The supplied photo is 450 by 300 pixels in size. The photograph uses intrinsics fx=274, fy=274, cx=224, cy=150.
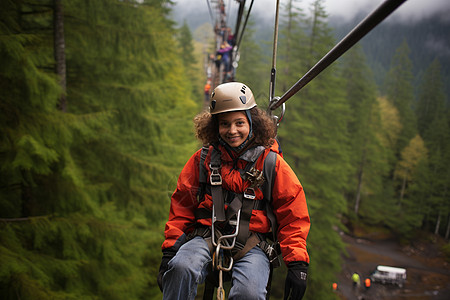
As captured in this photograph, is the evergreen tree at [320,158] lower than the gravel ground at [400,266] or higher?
higher

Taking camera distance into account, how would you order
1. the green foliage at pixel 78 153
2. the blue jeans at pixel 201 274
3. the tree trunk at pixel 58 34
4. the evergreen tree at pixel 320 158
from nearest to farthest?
the blue jeans at pixel 201 274 → the green foliage at pixel 78 153 → the tree trunk at pixel 58 34 → the evergreen tree at pixel 320 158

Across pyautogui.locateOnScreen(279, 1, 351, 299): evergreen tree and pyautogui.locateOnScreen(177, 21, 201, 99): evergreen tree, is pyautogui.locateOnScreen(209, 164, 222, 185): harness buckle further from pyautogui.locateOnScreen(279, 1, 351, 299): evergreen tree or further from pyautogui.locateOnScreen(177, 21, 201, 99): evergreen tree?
pyautogui.locateOnScreen(177, 21, 201, 99): evergreen tree

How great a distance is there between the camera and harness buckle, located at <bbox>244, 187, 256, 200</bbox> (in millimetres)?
2068

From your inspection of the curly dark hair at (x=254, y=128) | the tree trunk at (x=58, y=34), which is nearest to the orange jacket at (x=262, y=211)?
the curly dark hair at (x=254, y=128)

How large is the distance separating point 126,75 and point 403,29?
245 inches

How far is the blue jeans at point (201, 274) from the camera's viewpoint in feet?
5.84

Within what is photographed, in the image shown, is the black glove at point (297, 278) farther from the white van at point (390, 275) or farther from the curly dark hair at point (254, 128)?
the white van at point (390, 275)

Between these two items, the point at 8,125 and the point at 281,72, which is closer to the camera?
the point at 8,125

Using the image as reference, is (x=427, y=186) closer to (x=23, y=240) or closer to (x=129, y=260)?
(x=129, y=260)

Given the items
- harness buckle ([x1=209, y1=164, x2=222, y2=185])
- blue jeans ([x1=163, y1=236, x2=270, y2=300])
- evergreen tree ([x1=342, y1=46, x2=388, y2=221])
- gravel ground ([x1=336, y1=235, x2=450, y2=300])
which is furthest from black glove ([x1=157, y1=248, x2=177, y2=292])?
evergreen tree ([x1=342, y1=46, x2=388, y2=221])

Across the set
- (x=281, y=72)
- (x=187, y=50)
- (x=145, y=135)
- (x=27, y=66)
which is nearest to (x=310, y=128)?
(x=281, y=72)

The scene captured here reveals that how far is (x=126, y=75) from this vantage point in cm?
673

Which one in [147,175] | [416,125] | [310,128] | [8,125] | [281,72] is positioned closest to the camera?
[8,125]

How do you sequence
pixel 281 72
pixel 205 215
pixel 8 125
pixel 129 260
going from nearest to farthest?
pixel 205 215, pixel 8 125, pixel 129 260, pixel 281 72
